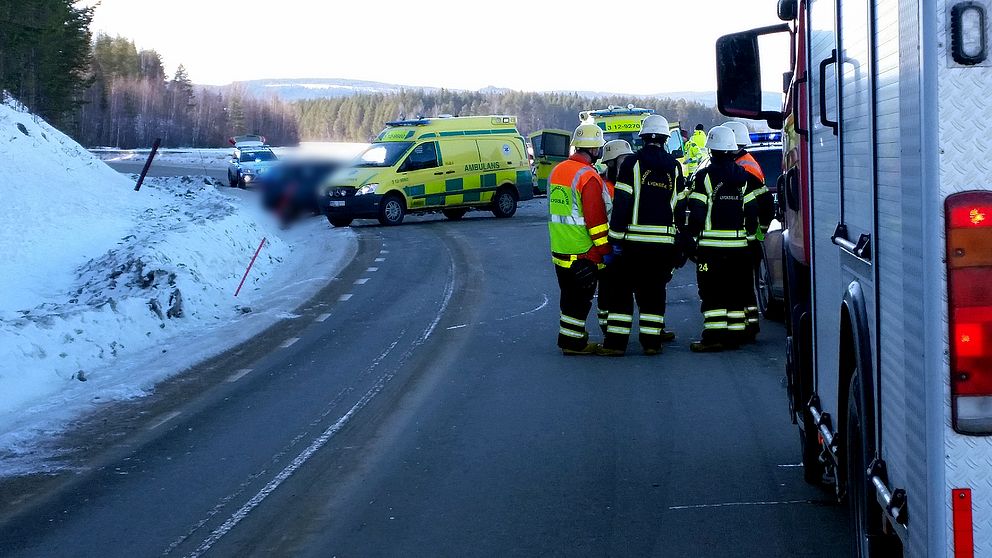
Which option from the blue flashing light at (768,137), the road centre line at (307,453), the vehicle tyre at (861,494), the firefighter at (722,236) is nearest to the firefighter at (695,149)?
the blue flashing light at (768,137)

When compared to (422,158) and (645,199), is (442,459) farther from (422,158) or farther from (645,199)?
(422,158)

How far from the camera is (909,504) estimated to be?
3.09 meters

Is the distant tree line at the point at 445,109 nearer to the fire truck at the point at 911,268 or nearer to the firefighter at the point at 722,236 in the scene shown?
the firefighter at the point at 722,236

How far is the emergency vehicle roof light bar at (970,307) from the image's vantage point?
2713mm

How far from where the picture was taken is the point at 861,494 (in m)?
3.97

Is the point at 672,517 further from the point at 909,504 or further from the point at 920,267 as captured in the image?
the point at 920,267

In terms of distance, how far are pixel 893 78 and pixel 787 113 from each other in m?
3.47

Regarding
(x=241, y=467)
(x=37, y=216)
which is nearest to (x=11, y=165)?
(x=37, y=216)

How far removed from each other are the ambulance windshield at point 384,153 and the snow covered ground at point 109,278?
1838mm

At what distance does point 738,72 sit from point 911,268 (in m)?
3.28

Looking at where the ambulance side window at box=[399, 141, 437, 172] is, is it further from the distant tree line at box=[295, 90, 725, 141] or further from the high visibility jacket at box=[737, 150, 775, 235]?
the high visibility jacket at box=[737, 150, 775, 235]

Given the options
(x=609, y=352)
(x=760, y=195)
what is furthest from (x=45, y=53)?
(x=760, y=195)

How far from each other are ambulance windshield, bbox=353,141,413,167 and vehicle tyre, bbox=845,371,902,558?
2488cm

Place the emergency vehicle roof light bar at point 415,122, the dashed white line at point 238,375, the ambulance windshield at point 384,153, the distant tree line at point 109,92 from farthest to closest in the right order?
1. the distant tree line at point 109,92
2. the emergency vehicle roof light bar at point 415,122
3. the ambulance windshield at point 384,153
4. the dashed white line at point 238,375
